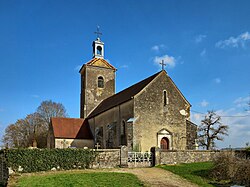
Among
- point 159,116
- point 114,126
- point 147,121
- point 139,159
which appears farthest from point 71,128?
point 139,159

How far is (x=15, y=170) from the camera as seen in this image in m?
19.4

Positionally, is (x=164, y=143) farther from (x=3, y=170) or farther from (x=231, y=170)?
(x=3, y=170)

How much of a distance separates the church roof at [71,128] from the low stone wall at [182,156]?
17.0 meters

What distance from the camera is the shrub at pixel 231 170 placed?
53.8 ft

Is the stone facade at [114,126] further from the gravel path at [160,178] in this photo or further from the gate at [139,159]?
the gravel path at [160,178]

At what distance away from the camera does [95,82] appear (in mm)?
43000

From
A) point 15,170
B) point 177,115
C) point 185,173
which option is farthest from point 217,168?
point 15,170

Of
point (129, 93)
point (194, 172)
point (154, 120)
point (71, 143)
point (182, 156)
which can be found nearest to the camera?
point (194, 172)

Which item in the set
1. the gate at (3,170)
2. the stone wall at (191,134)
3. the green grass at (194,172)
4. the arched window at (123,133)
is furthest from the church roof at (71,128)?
the green grass at (194,172)

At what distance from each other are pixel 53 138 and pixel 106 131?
8106mm

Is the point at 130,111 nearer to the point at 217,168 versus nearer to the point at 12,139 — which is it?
the point at 217,168

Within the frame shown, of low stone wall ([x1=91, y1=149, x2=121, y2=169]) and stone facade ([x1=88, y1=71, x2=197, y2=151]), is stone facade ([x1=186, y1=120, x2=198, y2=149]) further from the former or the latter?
low stone wall ([x1=91, y1=149, x2=121, y2=169])

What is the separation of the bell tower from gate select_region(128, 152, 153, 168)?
2052 cm

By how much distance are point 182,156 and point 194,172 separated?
163 inches
